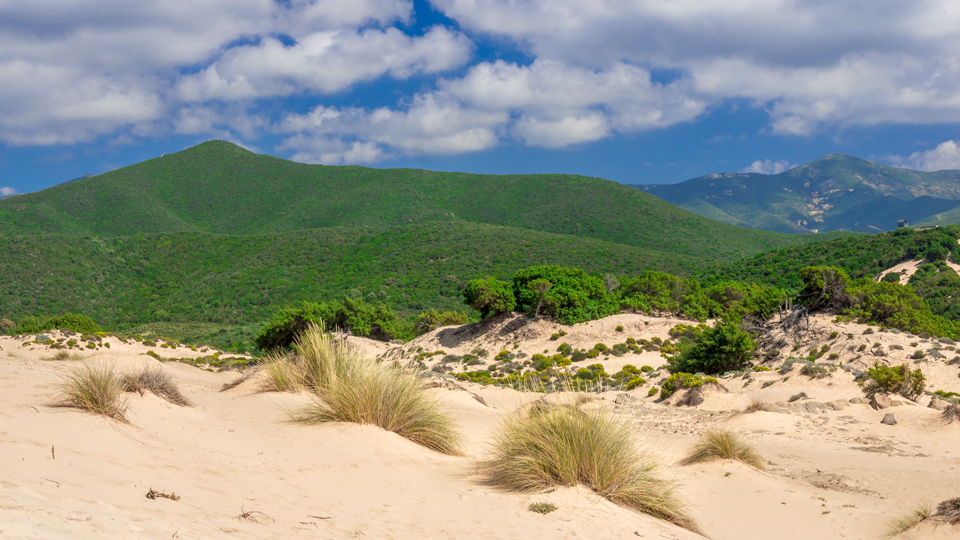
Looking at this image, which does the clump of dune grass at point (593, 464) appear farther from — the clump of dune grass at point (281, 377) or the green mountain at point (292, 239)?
the green mountain at point (292, 239)

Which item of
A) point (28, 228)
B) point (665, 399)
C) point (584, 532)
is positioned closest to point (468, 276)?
point (665, 399)

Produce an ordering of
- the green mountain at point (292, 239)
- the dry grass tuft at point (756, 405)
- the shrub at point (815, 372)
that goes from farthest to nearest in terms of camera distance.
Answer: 1. the green mountain at point (292, 239)
2. the shrub at point (815, 372)
3. the dry grass tuft at point (756, 405)

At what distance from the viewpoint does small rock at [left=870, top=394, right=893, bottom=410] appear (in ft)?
38.0

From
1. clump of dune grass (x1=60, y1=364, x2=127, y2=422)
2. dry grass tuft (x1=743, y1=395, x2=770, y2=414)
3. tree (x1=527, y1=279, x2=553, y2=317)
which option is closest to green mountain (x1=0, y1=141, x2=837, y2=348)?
tree (x1=527, y1=279, x2=553, y2=317)

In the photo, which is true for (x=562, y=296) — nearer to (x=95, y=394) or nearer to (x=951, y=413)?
(x=951, y=413)

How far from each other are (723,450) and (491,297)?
1802 cm

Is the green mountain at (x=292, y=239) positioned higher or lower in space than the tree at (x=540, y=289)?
higher

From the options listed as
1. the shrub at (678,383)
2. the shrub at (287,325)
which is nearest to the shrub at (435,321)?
the shrub at (287,325)

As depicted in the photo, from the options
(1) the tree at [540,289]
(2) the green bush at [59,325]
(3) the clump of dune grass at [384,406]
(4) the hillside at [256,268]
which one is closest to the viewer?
(3) the clump of dune grass at [384,406]

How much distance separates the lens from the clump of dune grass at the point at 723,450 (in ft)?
26.9

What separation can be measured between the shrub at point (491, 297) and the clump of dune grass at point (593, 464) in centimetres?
1994

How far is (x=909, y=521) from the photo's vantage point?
230 inches

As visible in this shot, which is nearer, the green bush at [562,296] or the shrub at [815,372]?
the shrub at [815,372]

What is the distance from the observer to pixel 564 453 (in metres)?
5.60
